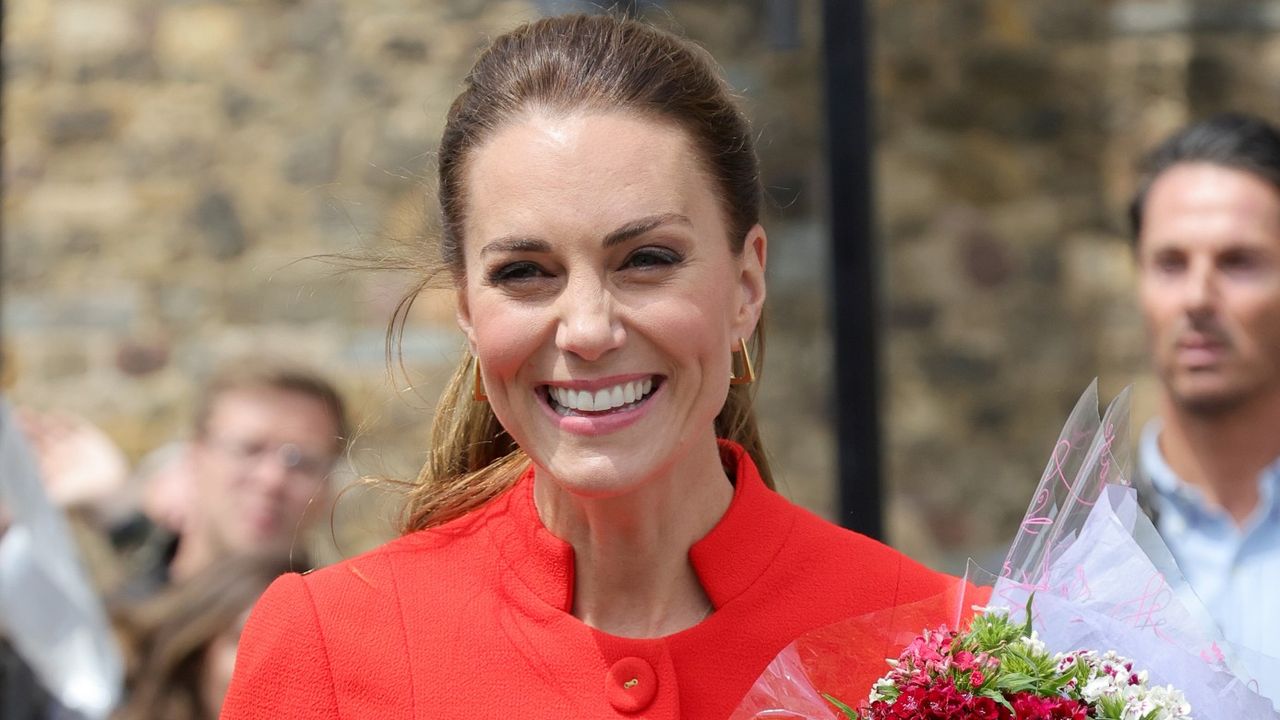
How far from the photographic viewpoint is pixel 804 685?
1948 mm

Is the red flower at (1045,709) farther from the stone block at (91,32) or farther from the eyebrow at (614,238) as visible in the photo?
the stone block at (91,32)

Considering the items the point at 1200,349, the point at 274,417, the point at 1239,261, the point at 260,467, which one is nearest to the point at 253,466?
the point at 260,467

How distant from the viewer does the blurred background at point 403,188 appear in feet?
21.9

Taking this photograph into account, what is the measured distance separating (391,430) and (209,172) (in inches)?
52.0

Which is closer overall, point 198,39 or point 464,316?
point 464,316

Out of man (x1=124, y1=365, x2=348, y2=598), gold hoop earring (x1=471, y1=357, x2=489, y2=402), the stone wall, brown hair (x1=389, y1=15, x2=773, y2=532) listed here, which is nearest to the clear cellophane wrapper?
man (x1=124, y1=365, x2=348, y2=598)

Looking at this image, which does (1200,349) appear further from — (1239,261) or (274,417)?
(274,417)

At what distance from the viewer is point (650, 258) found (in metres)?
2.14

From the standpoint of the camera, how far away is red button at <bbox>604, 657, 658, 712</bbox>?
2188 millimetres

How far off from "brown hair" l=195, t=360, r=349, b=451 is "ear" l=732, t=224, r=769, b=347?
242 cm

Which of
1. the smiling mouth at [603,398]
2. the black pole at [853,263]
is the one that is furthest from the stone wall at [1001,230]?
the smiling mouth at [603,398]

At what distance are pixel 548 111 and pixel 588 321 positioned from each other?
293 mm

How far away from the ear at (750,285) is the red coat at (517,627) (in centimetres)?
25

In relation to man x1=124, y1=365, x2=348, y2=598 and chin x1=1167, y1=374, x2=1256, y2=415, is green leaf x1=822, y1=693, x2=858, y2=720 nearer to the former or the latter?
chin x1=1167, y1=374, x2=1256, y2=415
